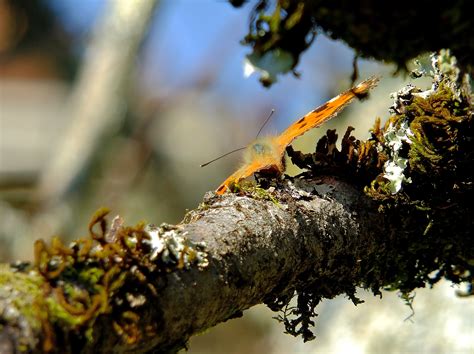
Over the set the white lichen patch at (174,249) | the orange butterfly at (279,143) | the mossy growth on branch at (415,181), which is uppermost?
the orange butterfly at (279,143)

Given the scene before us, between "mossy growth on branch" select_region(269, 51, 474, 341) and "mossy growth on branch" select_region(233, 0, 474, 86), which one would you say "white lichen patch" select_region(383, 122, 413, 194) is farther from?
"mossy growth on branch" select_region(233, 0, 474, 86)

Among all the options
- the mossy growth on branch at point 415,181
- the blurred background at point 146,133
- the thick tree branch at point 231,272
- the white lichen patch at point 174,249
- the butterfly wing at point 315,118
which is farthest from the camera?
the blurred background at point 146,133

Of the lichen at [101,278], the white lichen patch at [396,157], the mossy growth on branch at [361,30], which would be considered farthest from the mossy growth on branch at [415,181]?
the lichen at [101,278]

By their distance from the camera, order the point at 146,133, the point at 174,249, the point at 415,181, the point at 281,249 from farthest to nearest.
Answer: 1. the point at 146,133
2. the point at 415,181
3. the point at 281,249
4. the point at 174,249

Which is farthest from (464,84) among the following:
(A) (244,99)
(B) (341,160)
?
(A) (244,99)

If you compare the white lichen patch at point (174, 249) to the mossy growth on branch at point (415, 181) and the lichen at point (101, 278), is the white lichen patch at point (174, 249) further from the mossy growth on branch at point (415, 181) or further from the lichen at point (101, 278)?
the mossy growth on branch at point (415, 181)

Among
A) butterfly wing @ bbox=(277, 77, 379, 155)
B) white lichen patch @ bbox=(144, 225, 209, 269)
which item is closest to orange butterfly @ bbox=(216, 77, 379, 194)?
butterfly wing @ bbox=(277, 77, 379, 155)

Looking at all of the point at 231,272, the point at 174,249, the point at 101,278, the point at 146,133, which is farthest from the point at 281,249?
the point at 146,133

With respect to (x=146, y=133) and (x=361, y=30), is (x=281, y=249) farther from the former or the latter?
(x=146, y=133)
